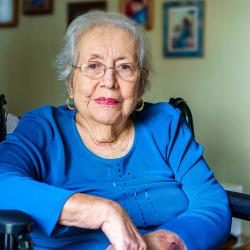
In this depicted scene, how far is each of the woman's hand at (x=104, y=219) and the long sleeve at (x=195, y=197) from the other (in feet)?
0.71

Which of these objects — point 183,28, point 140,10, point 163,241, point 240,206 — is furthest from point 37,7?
point 163,241

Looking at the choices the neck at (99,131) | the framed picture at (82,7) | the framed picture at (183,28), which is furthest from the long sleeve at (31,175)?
the framed picture at (82,7)

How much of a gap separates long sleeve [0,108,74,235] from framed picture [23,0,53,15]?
187 centimetres

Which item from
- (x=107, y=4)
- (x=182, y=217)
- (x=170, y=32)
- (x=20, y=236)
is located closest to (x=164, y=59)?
(x=170, y=32)

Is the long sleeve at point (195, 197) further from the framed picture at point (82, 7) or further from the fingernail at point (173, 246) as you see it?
the framed picture at point (82, 7)

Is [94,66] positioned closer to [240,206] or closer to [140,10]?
[240,206]

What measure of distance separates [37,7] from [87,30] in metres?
1.88

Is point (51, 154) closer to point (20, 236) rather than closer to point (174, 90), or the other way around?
point (20, 236)

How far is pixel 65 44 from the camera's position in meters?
1.45

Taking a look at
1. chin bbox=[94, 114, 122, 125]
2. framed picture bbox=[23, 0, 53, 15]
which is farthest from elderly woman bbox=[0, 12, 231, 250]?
framed picture bbox=[23, 0, 53, 15]

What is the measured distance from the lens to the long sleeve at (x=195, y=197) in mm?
1280

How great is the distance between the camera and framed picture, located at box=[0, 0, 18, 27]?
10.4ft

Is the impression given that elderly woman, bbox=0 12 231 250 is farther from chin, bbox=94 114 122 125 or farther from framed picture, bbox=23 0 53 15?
framed picture, bbox=23 0 53 15

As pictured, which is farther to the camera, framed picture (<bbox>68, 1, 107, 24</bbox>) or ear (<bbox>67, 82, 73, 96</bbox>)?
framed picture (<bbox>68, 1, 107, 24</bbox>)
